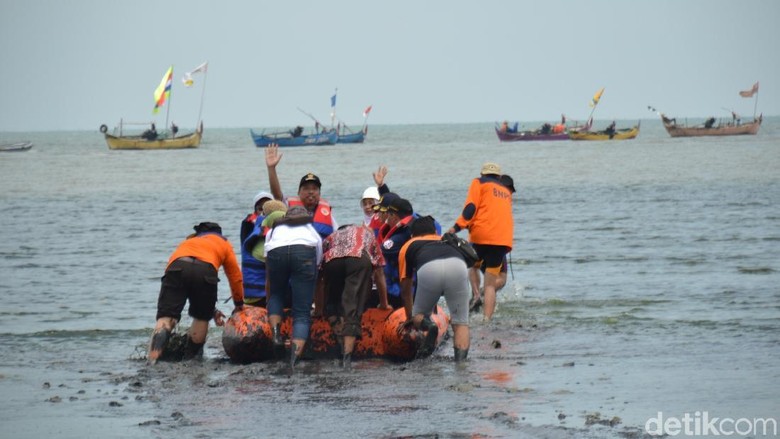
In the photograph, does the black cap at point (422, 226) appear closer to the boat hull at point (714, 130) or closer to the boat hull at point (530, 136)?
the boat hull at point (714, 130)

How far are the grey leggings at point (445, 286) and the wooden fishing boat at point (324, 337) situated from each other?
0.32m

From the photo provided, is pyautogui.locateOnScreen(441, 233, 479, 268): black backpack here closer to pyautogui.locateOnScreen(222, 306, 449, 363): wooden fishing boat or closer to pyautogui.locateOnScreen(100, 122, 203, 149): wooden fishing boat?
pyautogui.locateOnScreen(222, 306, 449, 363): wooden fishing boat

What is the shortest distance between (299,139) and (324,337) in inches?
3411

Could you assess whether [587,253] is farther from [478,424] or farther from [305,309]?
[478,424]

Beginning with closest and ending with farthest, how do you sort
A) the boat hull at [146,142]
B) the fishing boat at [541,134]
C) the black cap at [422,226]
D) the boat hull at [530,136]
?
the black cap at [422,226], the boat hull at [146,142], the fishing boat at [541,134], the boat hull at [530,136]

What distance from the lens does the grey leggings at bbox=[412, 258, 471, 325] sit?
32.6 feet

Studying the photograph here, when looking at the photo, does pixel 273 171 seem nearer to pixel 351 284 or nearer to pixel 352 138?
pixel 351 284

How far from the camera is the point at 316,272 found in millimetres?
10039

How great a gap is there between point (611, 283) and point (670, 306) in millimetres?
2481

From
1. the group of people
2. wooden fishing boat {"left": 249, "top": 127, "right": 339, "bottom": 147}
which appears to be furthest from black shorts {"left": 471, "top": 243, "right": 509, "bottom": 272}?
wooden fishing boat {"left": 249, "top": 127, "right": 339, "bottom": 147}

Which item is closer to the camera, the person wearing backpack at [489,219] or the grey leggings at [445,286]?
the grey leggings at [445,286]

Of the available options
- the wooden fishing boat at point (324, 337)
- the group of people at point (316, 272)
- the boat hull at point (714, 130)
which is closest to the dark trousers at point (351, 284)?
the group of people at point (316, 272)

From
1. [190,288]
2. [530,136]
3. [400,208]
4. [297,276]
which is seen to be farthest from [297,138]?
[297,276]

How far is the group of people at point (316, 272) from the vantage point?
9984 millimetres
